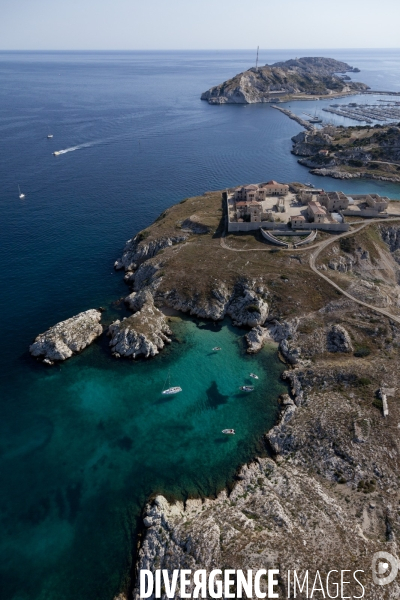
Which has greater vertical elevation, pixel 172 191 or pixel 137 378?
pixel 172 191

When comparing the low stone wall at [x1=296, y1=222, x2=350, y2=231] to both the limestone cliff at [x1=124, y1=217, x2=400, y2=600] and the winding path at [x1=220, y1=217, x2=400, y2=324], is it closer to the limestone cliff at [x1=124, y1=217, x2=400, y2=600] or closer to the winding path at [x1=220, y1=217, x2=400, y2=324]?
the winding path at [x1=220, y1=217, x2=400, y2=324]

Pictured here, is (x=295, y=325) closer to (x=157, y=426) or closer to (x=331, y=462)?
(x=331, y=462)

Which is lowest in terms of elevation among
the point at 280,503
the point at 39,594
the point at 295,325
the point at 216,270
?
the point at 39,594

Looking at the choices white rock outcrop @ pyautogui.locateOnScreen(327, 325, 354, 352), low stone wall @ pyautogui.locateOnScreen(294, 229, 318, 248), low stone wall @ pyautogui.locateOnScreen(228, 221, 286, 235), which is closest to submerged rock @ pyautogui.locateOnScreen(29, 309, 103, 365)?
white rock outcrop @ pyautogui.locateOnScreen(327, 325, 354, 352)

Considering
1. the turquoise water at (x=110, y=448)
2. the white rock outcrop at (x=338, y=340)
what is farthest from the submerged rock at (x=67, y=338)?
the white rock outcrop at (x=338, y=340)

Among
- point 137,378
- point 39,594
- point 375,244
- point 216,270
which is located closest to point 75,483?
point 39,594

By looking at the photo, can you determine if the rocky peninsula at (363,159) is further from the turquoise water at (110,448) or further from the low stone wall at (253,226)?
the turquoise water at (110,448)

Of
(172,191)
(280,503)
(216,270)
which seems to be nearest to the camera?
(280,503)
